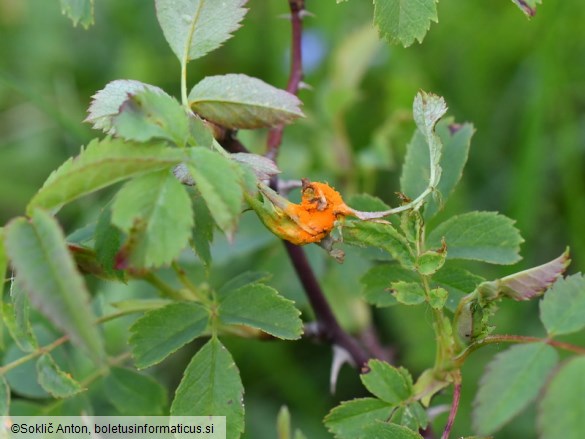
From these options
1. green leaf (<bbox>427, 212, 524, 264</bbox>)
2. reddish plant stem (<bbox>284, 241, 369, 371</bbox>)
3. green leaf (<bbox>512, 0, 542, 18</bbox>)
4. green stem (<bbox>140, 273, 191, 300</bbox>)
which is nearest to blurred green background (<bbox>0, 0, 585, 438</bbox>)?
reddish plant stem (<bbox>284, 241, 369, 371</bbox>)

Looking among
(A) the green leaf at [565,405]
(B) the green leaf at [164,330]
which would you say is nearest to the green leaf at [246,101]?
(B) the green leaf at [164,330]

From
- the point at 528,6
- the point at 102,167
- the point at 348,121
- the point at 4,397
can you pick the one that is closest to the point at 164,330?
the point at 4,397

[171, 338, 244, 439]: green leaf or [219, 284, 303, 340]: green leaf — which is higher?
[219, 284, 303, 340]: green leaf

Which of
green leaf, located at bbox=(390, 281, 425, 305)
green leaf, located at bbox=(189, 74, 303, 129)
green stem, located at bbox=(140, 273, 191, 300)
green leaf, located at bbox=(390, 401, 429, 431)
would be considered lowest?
green leaf, located at bbox=(390, 401, 429, 431)

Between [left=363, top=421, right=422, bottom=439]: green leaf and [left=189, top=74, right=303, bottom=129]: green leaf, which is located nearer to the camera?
[left=363, top=421, right=422, bottom=439]: green leaf

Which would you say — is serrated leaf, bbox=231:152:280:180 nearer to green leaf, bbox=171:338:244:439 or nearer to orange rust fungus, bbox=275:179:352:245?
orange rust fungus, bbox=275:179:352:245

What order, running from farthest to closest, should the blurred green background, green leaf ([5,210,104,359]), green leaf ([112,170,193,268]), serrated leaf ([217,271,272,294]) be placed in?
the blurred green background < serrated leaf ([217,271,272,294]) < green leaf ([112,170,193,268]) < green leaf ([5,210,104,359])
